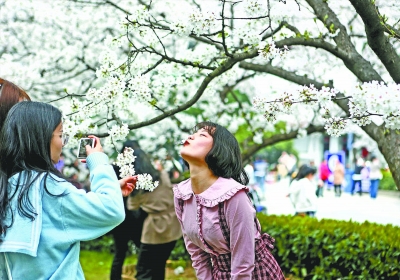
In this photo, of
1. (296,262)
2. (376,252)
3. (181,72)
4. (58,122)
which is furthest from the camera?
(296,262)

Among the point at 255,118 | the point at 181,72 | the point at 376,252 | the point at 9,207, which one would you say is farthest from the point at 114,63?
the point at 255,118

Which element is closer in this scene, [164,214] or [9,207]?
[9,207]

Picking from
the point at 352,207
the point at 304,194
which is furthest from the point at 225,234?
the point at 352,207

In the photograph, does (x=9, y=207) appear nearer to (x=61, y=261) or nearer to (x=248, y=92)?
(x=61, y=261)

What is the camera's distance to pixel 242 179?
311 centimetres

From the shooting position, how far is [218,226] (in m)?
2.84

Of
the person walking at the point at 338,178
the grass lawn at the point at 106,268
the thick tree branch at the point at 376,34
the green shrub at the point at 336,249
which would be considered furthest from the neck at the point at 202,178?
the person walking at the point at 338,178

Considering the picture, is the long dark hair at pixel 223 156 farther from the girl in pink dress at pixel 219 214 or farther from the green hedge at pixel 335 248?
the green hedge at pixel 335 248

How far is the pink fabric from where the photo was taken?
2.76 metres

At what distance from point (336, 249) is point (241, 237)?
131 inches

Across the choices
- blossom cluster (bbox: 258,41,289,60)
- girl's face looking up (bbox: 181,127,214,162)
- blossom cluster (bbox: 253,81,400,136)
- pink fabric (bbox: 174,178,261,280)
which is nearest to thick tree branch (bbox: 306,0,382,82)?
blossom cluster (bbox: 258,41,289,60)

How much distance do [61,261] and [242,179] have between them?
4.15ft

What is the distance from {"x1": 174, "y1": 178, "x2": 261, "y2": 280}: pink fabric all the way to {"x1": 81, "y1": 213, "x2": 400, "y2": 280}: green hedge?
290cm

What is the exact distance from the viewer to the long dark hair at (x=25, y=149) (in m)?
2.11
